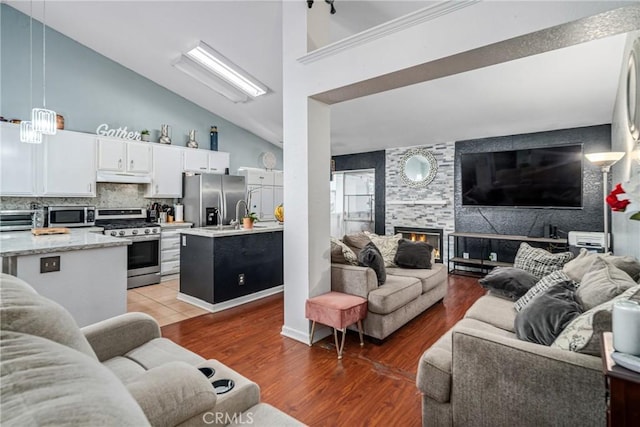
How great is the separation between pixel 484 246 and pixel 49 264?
595 centimetres

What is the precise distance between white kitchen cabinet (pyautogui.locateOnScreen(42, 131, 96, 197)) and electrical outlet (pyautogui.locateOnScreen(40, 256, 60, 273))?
2.62 meters

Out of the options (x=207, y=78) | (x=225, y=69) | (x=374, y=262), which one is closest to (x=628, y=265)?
(x=374, y=262)

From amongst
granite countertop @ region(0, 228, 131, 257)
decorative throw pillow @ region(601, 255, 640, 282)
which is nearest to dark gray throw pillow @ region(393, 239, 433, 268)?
decorative throw pillow @ region(601, 255, 640, 282)

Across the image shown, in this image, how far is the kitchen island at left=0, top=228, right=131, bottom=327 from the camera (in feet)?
7.59

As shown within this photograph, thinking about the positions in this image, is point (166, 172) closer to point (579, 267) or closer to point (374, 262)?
point (374, 262)

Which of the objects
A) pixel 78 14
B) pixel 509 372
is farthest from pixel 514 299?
pixel 78 14

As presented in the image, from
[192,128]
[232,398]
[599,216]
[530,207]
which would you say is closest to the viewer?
[232,398]

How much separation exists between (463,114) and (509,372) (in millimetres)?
4310

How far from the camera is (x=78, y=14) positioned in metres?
4.30

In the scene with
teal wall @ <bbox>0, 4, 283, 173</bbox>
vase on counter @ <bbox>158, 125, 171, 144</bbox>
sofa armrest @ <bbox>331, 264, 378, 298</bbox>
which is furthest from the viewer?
vase on counter @ <bbox>158, 125, 171, 144</bbox>

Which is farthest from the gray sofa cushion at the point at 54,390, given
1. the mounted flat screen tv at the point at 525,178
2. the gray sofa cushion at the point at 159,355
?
the mounted flat screen tv at the point at 525,178

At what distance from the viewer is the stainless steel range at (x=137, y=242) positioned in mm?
4734

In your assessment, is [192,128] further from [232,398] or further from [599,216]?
[599,216]

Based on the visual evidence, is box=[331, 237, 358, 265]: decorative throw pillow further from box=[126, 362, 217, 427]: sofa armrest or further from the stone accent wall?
the stone accent wall
